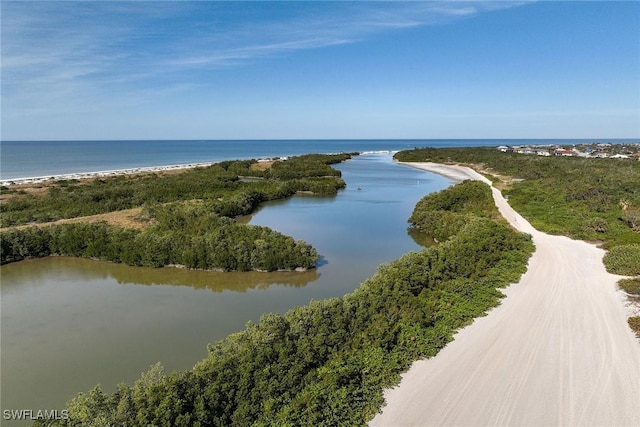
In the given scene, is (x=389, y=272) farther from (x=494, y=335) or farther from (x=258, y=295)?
(x=258, y=295)

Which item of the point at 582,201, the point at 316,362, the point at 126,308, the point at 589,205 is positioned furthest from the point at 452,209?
the point at 126,308

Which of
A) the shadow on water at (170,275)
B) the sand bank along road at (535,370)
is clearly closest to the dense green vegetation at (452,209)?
the shadow on water at (170,275)

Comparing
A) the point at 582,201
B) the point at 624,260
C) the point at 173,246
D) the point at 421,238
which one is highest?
the point at 582,201

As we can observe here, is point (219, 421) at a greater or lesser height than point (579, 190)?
lesser

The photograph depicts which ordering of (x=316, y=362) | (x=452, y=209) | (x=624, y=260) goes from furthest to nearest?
(x=452, y=209), (x=624, y=260), (x=316, y=362)

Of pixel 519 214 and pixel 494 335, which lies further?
pixel 519 214

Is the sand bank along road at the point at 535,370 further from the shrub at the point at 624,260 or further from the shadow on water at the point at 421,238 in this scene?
the shadow on water at the point at 421,238

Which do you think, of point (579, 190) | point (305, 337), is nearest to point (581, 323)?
point (305, 337)

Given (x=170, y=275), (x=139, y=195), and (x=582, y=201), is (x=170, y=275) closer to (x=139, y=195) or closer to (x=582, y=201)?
(x=139, y=195)
